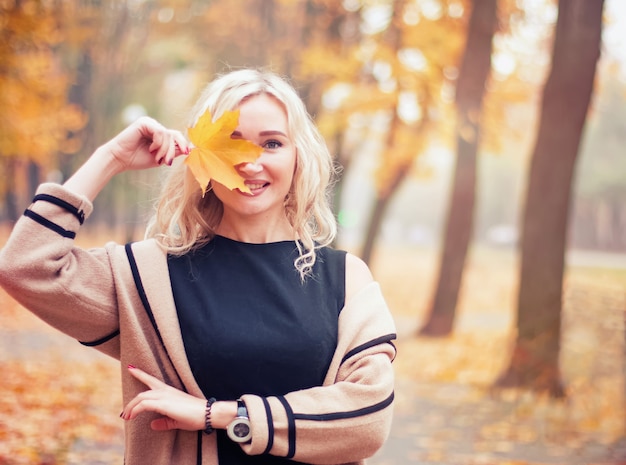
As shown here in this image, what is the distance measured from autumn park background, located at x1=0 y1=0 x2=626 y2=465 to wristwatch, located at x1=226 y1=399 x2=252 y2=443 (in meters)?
3.24

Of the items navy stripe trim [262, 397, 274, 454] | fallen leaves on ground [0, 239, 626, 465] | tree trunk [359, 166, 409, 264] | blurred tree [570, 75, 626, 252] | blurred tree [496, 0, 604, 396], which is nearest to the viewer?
navy stripe trim [262, 397, 274, 454]

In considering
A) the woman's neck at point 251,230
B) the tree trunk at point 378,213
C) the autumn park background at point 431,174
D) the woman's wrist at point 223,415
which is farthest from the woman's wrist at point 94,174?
the tree trunk at point 378,213

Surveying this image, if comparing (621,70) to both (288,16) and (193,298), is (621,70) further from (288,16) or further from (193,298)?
(193,298)

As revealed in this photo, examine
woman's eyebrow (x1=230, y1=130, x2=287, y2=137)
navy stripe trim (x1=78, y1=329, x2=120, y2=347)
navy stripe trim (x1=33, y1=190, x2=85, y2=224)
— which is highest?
woman's eyebrow (x1=230, y1=130, x2=287, y2=137)

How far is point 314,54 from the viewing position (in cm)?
662

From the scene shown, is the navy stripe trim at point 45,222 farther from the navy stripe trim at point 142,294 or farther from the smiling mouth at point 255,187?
the smiling mouth at point 255,187

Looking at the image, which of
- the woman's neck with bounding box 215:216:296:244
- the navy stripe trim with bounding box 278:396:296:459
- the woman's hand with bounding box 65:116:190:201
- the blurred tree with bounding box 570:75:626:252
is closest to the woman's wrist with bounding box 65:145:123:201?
the woman's hand with bounding box 65:116:190:201

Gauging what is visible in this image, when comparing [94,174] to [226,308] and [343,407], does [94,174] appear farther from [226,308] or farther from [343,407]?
[343,407]

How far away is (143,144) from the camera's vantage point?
67.0 inches

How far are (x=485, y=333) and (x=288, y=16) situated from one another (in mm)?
3673

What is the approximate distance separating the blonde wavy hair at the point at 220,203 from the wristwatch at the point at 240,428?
390 mm

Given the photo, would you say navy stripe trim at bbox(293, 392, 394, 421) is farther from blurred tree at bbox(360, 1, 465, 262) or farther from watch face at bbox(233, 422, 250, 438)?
blurred tree at bbox(360, 1, 465, 262)

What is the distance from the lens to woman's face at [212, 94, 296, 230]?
5.44 feet

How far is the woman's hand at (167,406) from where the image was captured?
149cm
